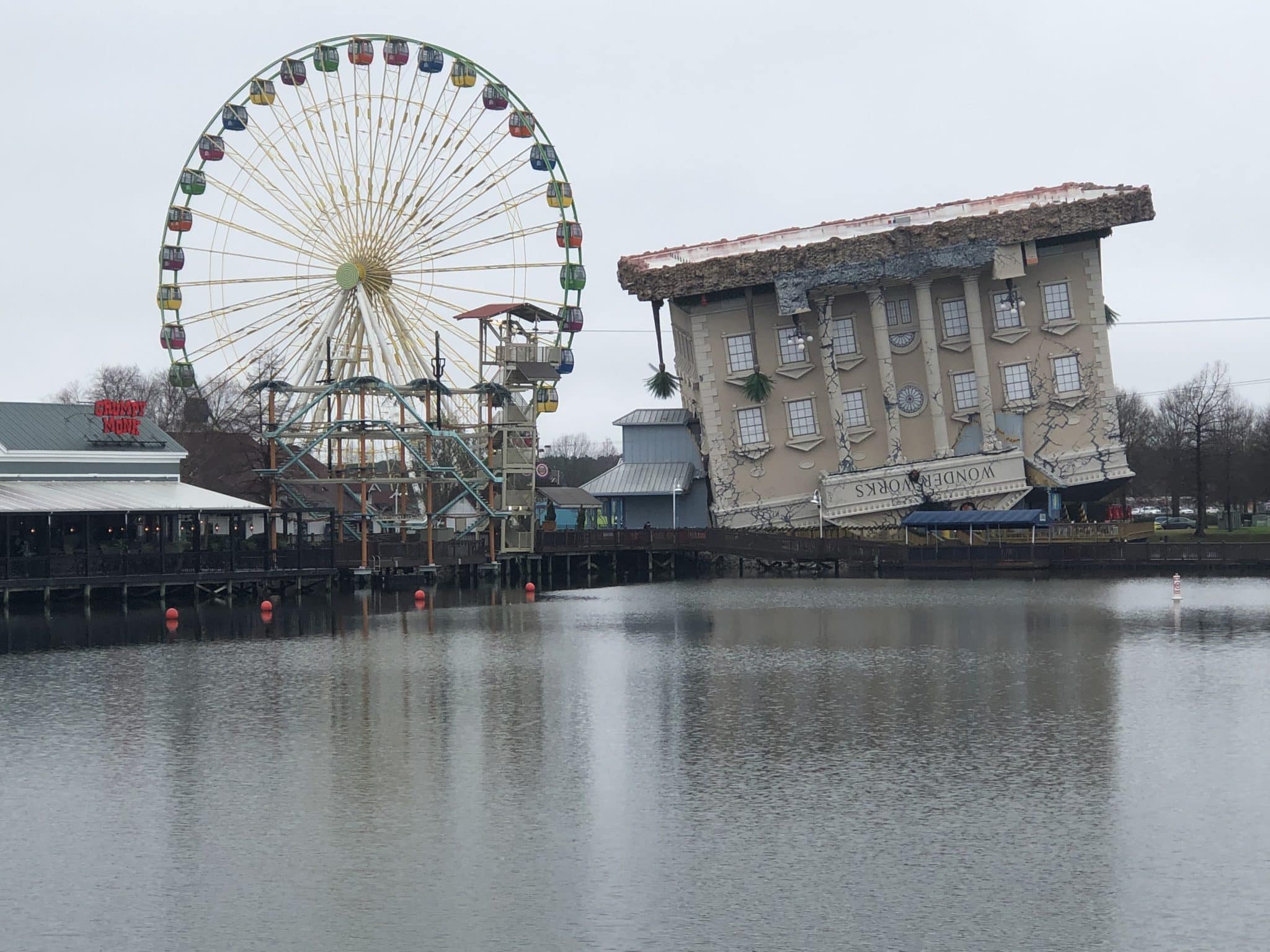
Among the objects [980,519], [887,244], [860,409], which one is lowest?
[980,519]

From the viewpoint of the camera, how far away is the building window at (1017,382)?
296ft

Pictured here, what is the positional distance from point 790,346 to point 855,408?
17.1 ft

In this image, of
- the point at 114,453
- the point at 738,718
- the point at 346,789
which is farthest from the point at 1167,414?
the point at 346,789

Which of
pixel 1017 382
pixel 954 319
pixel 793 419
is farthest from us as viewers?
pixel 793 419

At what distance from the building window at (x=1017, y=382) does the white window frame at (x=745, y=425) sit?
13.9 metres

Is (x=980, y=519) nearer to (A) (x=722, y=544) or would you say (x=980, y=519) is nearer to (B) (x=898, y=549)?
(B) (x=898, y=549)

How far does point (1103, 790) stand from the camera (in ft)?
88.7

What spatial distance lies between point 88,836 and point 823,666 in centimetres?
2340

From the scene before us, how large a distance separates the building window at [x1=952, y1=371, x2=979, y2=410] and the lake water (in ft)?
136

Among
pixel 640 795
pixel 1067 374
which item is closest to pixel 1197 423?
pixel 1067 374

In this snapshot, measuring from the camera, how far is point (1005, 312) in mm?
89875

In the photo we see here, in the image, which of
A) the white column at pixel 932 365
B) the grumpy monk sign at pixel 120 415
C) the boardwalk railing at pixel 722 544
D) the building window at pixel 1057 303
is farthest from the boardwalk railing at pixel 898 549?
the grumpy monk sign at pixel 120 415

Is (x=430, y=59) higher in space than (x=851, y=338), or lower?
higher

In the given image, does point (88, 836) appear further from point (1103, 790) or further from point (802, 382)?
point (802, 382)
